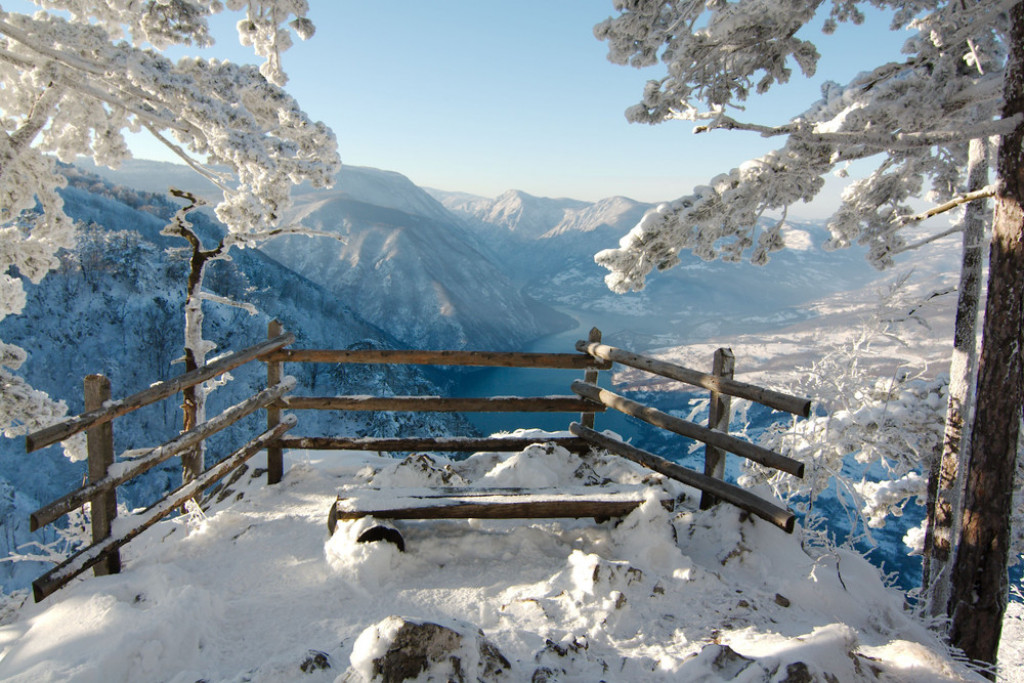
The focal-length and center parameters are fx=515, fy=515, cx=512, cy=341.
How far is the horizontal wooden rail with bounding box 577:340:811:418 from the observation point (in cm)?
385

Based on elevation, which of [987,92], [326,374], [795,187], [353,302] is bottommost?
[326,374]

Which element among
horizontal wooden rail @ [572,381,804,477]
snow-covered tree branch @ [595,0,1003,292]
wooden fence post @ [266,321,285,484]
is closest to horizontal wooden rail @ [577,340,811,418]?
horizontal wooden rail @ [572,381,804,477]

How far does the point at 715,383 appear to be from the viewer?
4410mm

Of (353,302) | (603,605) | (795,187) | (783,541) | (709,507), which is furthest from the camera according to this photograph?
(353,302)

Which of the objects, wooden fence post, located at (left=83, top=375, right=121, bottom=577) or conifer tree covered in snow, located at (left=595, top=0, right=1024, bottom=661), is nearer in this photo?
wooden fence post, located at (left=83, top=375, right=121, bottom=577)

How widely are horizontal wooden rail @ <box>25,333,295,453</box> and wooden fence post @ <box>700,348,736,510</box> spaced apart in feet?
14.0

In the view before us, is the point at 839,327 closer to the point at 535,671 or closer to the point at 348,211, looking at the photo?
the point at 348,211

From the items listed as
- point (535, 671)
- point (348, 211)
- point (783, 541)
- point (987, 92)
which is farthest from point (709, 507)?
point (348, 211)

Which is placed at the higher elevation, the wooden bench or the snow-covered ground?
the wooden bench

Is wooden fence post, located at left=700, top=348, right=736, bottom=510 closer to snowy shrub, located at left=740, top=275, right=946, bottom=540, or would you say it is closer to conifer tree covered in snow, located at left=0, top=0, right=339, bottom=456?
conifer tree covered in snow, located at left=0, top=0, right=339, bottom=456

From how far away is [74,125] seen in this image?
9477 millimetres

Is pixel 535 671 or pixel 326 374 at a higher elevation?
pixel 535 671

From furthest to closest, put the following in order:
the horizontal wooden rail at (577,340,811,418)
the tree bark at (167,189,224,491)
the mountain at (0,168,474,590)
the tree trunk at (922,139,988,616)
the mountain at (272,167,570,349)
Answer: the mountain at (272,167,570,349)
the mountain at (0,168,474,590)
the tree bark at (167,189,224,491)
the tree trunk at (922,139,988,616)
the horizontal wooden rail at (577,340,811,418)

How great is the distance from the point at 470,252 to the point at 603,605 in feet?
528
